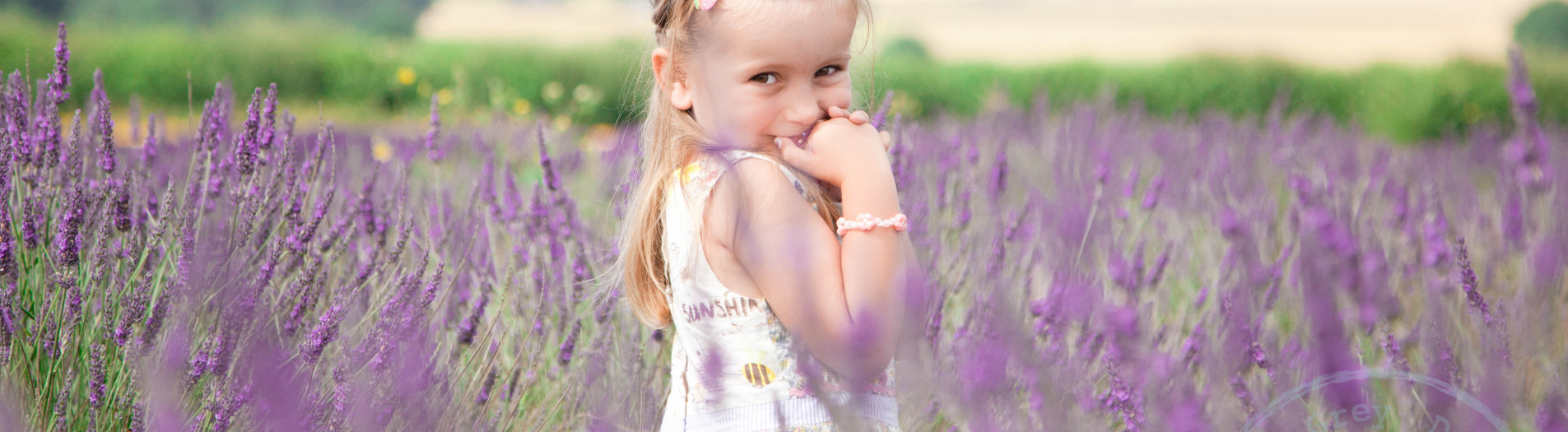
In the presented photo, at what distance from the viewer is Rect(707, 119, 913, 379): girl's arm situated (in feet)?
3.84

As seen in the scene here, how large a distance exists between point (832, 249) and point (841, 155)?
0.12 meters

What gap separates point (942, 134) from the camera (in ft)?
17.7

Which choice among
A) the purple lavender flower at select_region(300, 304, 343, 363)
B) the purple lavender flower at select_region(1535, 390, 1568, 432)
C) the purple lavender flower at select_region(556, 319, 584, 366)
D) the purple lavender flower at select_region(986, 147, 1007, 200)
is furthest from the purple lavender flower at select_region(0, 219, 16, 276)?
the purple lavender flower at select_region(986, 147, 1007, 200)

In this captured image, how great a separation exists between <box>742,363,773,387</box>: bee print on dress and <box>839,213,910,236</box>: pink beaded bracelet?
24cm

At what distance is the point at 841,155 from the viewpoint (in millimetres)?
1259

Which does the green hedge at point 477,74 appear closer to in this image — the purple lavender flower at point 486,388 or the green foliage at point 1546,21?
the purple lavender flower at point 486,388

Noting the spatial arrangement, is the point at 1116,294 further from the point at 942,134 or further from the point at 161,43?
the point at 161,43

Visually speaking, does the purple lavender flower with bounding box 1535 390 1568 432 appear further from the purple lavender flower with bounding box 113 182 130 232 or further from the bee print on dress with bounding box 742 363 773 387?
the purple lavender flower with bounding box 113 182 130 232

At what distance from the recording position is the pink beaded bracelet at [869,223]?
120 cm

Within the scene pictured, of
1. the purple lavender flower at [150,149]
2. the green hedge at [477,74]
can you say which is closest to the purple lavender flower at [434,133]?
the purple lavender flower at [150,149]

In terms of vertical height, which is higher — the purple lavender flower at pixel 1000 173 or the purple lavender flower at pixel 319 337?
the purple lavender flower at pixel 1000 173

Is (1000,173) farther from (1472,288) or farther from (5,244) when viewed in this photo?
(5,244)

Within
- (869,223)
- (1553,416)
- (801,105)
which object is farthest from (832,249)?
(1553,416)

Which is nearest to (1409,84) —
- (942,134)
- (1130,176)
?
(942,134)
